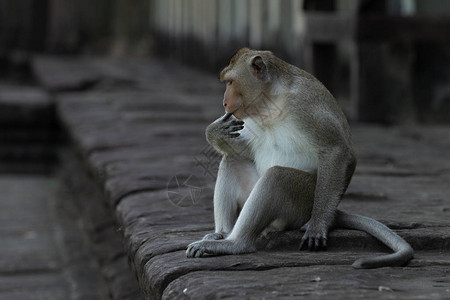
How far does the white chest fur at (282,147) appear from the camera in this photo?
283 centimetres

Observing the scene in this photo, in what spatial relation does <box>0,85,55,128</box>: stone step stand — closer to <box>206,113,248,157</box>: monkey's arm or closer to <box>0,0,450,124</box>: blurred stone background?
<box>0,0,450,124</box>: blurred stone background

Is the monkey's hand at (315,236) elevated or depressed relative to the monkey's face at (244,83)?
depressed

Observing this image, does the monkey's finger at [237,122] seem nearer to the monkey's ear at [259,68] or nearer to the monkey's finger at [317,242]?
the monkey's ear at [259,68]

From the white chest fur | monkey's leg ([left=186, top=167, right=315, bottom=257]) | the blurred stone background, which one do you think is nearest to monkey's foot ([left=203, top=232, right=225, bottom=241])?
monkey's leg ([left=186, top=167, right=315, bottom=257])

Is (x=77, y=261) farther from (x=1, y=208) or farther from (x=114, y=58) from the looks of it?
(x=114, y=58)

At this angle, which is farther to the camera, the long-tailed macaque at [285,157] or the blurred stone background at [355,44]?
the blurred stone background at [355,44]

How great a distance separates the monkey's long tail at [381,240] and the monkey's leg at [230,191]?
315 mm

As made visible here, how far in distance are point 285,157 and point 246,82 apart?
27 centimetres

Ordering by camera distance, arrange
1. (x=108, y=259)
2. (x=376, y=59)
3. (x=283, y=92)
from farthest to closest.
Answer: (x=376, y=59) → (x=108, y=259) → (x=283, y=92)

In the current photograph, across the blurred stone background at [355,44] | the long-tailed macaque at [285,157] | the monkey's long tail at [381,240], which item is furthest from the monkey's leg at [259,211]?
the blurred stone background at [355,44]

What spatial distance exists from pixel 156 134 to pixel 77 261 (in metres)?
1.01

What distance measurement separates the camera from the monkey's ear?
2828mm

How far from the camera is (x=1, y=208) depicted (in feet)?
25.1

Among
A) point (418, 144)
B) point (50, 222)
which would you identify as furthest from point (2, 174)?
point (418, 144)
